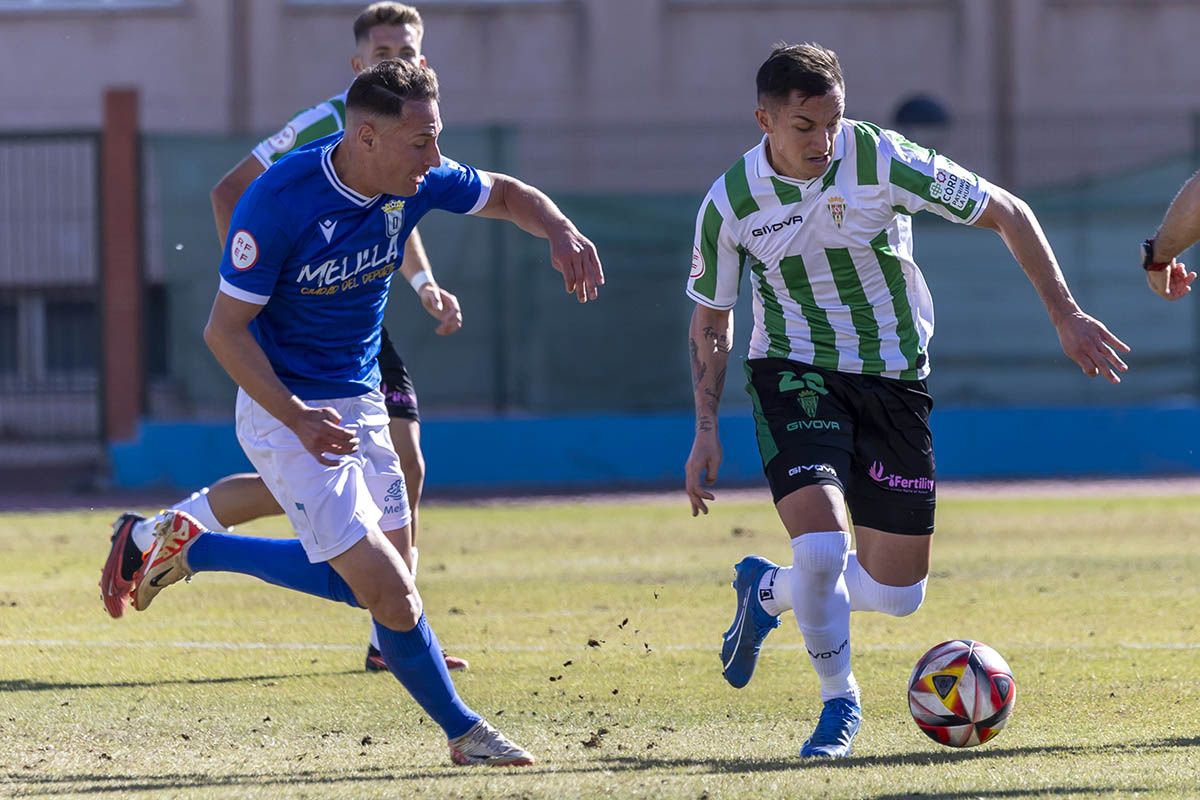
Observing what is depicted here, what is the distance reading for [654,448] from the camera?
17.7 meters

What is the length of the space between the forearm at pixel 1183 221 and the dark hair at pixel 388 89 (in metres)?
2.49

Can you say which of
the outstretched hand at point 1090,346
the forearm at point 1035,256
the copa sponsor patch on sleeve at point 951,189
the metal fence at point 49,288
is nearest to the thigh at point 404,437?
the copa sponsor patch on sleeve at point 951,189

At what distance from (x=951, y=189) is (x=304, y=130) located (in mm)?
3007

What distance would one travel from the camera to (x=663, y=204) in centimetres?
1775

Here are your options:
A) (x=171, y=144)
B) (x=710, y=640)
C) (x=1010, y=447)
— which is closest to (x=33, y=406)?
(x=171, y=144)

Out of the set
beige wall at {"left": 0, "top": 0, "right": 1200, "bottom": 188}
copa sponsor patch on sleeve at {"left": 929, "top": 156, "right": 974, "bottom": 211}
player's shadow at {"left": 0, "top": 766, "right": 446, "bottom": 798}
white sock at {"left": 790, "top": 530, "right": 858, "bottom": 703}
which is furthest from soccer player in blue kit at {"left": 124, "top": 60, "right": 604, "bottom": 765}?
beige wall at {"left": 0, "top": 0, "right": 1200, "bottom": 188}

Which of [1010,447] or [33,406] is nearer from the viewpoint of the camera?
[1010,447]

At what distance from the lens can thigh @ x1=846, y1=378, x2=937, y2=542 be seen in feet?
18.8

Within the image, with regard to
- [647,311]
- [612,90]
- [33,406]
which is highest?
[612,90]

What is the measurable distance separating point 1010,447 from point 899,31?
881 centimetres

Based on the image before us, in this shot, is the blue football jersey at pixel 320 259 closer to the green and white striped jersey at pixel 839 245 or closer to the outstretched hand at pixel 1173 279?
the green and white striped jersey at pixel 839 245

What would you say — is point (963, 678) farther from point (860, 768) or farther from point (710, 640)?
point (710, 640)

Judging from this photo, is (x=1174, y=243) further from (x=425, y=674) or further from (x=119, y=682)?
(x=119, y=682)

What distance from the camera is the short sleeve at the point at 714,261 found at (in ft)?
18.7
